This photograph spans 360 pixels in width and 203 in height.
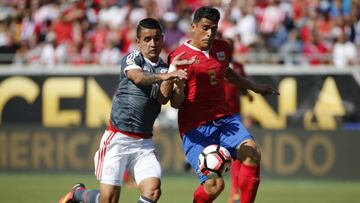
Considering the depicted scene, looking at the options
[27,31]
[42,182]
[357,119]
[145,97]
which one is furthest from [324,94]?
[145,97]

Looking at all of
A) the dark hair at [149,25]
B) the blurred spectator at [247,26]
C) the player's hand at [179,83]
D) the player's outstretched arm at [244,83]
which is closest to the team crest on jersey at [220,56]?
the player's outstretched arm at [244,83]

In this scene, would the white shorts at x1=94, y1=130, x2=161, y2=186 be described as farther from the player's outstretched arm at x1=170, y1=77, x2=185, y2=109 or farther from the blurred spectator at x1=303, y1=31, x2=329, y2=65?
the blurred spectator at x1=303, y1=31, x2=329, y2=65

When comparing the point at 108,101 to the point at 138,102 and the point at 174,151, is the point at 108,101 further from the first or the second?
the point at 138,102

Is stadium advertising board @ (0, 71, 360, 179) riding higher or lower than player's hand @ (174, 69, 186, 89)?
lower

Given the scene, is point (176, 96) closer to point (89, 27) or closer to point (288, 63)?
point (288, 63)

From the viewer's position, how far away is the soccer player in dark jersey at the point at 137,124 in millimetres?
9859

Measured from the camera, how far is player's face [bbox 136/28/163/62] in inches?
387

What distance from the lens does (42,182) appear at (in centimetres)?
1831

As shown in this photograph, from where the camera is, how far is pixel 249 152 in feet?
34.3

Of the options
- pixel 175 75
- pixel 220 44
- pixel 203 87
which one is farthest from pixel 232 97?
pixel 175 75

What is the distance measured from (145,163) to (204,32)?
5.48 feet

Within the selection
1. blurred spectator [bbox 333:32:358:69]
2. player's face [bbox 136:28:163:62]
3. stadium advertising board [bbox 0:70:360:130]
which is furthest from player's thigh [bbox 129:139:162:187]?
blurred spectator [bbox 333:32:358:69]

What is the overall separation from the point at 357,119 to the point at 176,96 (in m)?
9.65

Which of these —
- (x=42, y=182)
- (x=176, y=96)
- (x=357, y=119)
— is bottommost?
(x=42, y=182)
